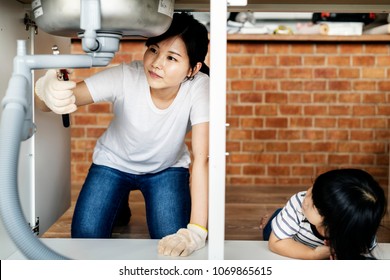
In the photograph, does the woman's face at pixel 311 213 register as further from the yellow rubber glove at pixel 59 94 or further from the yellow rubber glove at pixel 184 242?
the yellow rubber glove at pixel 59 94

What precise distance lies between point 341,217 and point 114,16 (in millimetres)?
610

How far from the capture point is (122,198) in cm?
165

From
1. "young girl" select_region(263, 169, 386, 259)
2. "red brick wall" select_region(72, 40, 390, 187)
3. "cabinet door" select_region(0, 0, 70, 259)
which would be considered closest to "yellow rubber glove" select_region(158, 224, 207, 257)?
"young girl" select_region(263, 169, 386, 259)

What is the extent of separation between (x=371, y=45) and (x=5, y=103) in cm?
227

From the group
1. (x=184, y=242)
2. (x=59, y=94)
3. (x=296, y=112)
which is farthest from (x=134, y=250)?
(x=296, y=112)

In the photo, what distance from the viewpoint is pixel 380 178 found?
9.47ft

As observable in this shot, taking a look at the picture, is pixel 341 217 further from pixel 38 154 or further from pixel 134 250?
pixel 38 154

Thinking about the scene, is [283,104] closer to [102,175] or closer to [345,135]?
[345,135]

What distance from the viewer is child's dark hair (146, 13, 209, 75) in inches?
53.1

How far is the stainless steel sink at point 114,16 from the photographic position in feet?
3.27

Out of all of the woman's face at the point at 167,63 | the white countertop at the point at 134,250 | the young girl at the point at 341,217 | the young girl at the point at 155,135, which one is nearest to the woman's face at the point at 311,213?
the young girl at the point at 341,217

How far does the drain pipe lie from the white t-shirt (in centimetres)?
37

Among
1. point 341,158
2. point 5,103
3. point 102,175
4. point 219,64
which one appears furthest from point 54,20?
point 341,158

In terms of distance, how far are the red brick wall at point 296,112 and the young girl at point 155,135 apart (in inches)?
48.0
